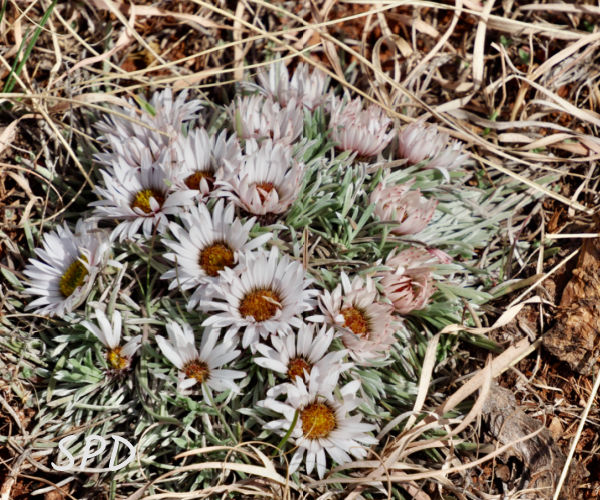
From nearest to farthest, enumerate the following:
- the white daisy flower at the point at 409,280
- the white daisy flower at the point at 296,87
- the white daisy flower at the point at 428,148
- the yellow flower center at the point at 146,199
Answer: the white daisy flower at the point at 409,280
the yellow flower center at the point at 146,199
the white daisy flower at the point at 428,148
the white daisy flower at the point at 296,87

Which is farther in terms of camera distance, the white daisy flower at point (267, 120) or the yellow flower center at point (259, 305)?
the white daisy flower at point (267, 120)

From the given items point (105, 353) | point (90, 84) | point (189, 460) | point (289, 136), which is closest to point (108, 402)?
point (105, 353)

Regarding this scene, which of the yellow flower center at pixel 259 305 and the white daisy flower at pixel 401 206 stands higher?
the white daisy flower at pixel 401 206

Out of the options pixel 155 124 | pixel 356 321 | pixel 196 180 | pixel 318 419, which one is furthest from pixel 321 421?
pixel 155 124

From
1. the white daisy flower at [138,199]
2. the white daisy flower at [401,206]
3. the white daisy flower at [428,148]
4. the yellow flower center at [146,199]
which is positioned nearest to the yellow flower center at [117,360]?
the white daisy flower at [138,199]

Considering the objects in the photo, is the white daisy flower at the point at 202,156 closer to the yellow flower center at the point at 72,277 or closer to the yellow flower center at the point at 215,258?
the yellow flower center at the point at 215,258

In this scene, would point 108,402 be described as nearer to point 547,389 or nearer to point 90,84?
point 90,84
